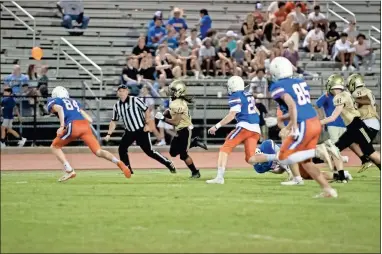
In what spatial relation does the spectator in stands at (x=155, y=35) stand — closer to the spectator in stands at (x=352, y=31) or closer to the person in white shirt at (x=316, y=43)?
the person in white shirt at (x=316, y=43)

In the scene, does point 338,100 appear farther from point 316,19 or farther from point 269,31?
point 316,19

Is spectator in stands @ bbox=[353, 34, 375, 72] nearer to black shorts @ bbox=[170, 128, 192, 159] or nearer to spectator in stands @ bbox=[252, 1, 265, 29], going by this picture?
spectator in stands @ bbox=[252, 1, 265, 29]

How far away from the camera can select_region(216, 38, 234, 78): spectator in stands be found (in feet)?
87.2

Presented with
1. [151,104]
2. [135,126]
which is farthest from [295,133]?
[151,104]

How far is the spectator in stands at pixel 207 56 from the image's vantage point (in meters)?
26.6

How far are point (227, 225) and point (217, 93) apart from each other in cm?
1494

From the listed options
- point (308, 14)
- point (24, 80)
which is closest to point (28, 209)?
point (24, 80)

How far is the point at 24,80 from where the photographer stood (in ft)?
80.9

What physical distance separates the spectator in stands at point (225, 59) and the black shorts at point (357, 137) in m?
9.89

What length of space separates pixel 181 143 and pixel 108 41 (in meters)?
9.89

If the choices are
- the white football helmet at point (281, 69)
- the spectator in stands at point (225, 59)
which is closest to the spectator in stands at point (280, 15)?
the spectator in stands at point (225, 59)

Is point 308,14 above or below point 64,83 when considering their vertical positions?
above

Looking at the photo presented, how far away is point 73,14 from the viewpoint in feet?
88.5

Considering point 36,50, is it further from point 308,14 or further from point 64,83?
point 308,14
